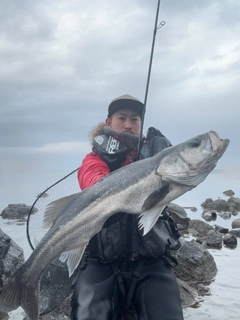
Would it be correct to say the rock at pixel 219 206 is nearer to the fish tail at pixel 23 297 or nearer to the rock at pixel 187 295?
the rock at pixel 187 295

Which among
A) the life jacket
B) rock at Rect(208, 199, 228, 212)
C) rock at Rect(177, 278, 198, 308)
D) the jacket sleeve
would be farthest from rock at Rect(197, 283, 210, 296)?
rock at Rect(208, 199, 228, 212)

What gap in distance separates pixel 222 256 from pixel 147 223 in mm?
6159

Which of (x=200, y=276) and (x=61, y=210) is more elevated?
(x=61, y=210)

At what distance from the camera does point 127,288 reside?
199 inches

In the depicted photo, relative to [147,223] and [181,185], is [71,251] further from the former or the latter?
[181,185]

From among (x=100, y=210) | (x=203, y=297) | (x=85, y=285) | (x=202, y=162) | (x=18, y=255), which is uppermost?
(x=202, y=162)

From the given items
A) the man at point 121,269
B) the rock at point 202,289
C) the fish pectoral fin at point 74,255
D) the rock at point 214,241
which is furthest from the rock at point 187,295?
the rock at point 214,241

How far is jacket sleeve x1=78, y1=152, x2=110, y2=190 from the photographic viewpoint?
503 cm

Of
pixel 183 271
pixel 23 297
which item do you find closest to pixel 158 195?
pixel 23 297

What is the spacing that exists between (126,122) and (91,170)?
120cm

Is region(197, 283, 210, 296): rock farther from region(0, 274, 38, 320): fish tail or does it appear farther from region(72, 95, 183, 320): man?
region(0, 274, 38, 320): fish tail

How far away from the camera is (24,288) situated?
4172 mm

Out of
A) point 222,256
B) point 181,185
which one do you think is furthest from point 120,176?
point 222,256

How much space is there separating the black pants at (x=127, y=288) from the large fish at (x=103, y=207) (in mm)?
808
